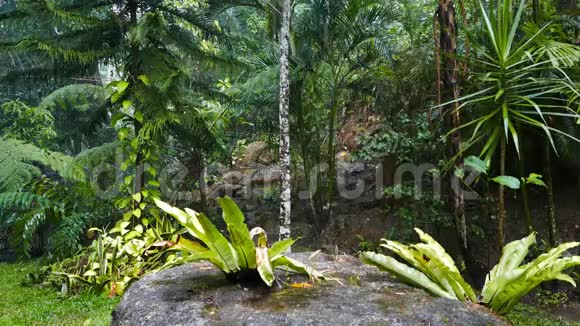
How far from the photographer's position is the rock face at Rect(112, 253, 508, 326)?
1.59 m

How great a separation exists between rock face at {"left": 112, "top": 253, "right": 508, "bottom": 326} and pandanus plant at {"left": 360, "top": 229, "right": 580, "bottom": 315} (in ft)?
0.29

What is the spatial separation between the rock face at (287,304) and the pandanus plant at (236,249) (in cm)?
6

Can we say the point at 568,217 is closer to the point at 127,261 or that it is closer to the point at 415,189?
the point at 415,189

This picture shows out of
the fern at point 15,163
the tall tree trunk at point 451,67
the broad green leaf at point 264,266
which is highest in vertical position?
the tall tree trunk at point 451,67

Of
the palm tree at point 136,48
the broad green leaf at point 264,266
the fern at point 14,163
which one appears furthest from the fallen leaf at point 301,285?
the palm tree at point 136,48

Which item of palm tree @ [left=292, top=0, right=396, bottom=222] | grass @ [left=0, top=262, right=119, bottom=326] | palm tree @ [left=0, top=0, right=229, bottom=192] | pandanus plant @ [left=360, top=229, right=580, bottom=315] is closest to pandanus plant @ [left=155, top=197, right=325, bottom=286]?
pandanus plant @ [left=360, top=229, right=580, bottom=315]

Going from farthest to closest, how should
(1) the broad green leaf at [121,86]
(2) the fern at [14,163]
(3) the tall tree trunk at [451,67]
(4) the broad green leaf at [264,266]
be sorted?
(1) the broad green leaf at [121,86] → (3) the tall tree trunk at [451,67] → (2) the fern at [14,163] → (4) the broad green leaf at [264,266]

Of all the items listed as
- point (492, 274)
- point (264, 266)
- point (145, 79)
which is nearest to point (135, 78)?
point (145, 79)

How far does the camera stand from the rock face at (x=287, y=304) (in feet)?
5.23

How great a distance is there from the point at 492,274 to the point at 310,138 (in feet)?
13.1

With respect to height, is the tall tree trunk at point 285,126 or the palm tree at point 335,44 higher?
the palm tree at point 335,44

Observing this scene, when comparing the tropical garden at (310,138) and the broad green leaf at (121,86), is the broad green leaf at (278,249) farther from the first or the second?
A: the broad green leaf at (121,86)

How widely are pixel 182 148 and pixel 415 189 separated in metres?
3.44

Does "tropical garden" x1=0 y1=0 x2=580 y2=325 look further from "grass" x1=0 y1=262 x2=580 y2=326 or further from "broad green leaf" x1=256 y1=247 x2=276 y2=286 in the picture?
"broad green leaf" x1=256 y1=247 x2=276 y2=286
